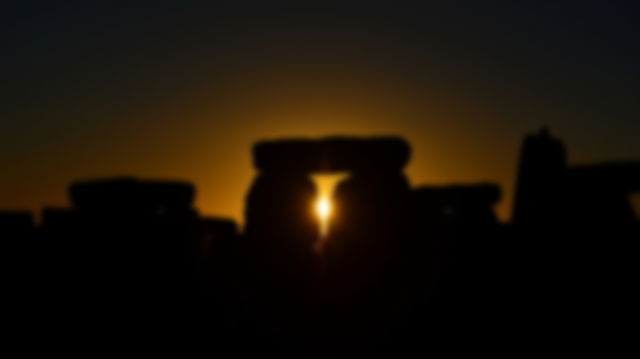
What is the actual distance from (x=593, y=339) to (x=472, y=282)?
308 cm

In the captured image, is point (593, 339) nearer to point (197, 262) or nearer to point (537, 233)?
point (537, 233)

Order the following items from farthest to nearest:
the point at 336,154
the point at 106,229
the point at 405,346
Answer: the point at 336,154
the point at 106,229
the point at 405,346

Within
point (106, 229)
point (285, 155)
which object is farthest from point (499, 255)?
point (106, 229)

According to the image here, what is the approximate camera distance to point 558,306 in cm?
1392

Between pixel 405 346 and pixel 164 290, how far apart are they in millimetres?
4886

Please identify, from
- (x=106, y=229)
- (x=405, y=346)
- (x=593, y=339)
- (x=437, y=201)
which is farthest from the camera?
(x=437, y=201)

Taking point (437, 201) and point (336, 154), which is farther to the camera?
point (437, 201)

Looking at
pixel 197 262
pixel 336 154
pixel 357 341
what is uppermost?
pixel 336 154

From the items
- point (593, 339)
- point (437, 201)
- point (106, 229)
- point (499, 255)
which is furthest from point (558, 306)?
point (106, 229)

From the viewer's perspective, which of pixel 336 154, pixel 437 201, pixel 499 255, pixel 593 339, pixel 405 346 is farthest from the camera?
pixel 437 201

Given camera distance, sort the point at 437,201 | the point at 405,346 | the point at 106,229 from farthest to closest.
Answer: the point at 437,201, the point at 106,229, the point at 405,346

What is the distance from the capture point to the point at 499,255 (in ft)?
52.4

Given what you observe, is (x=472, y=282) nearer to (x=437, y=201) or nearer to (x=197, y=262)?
(x=437, y=201)

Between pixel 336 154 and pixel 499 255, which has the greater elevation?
pixel 336 154
